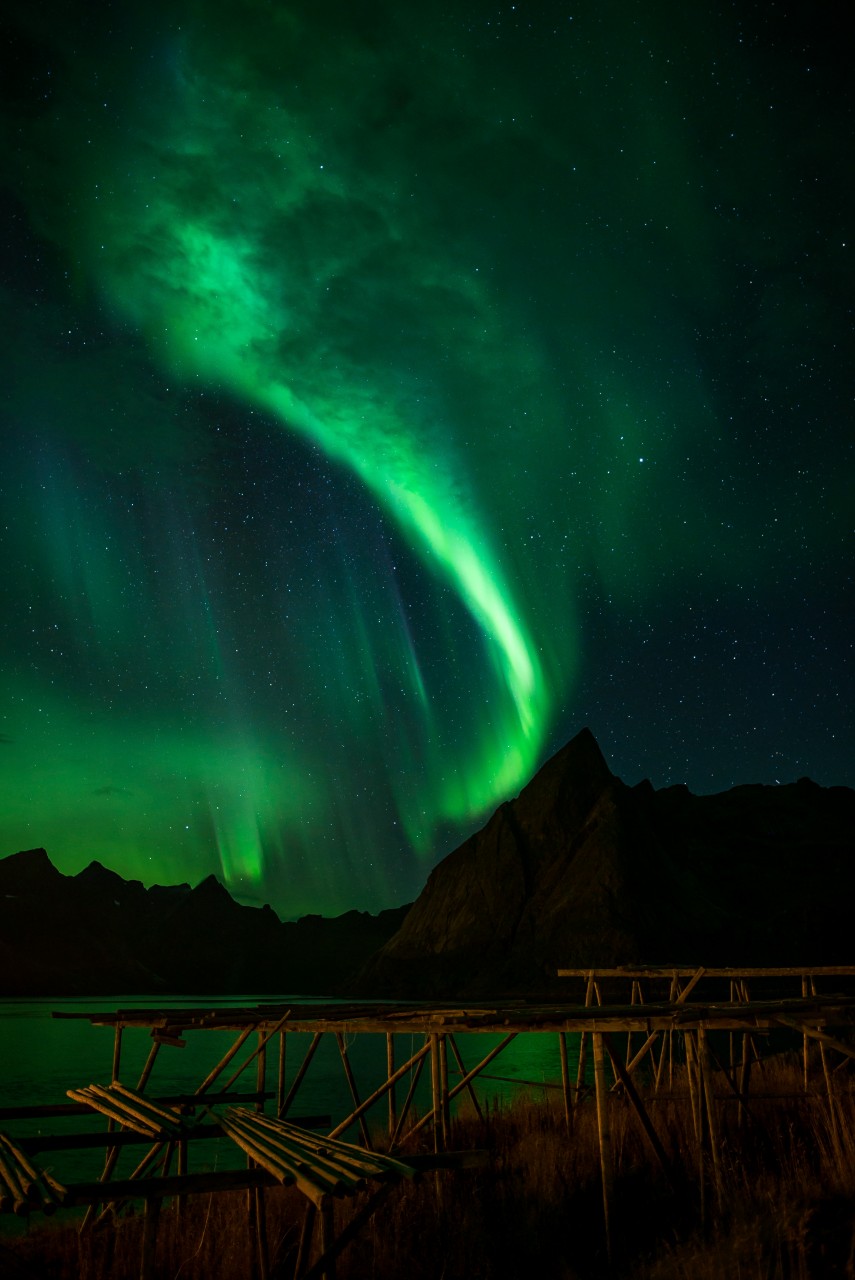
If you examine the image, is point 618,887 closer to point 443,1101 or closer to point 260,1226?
point 443,1101

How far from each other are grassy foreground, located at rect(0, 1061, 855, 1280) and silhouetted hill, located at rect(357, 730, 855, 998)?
102 meters

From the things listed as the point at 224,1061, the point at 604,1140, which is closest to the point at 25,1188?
the point at 604,1140

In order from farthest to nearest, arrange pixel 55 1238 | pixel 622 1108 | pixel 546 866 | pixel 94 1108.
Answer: pixel 546 866 < pixel 622 1108 < pixel 55 1238 < pixel 94 1108

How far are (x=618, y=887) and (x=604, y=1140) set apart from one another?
121027 mm

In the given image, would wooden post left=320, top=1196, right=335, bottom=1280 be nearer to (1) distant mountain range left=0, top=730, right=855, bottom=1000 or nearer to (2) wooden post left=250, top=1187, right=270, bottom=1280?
(2) wooden post left=250, top=1187, right=270, bottom=1280

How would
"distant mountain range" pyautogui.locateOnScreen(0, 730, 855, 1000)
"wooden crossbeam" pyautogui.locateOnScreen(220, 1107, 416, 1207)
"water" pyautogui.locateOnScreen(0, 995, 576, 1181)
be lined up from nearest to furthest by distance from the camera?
1. "wooden crossbeam" pyautogui.locateOnScreen(220, 1107, 416, 1207)
2. "water" pyautogui.locateOnScreen(0, 995, 576, 1181)
3. "distant mountain range" pyautogui.locateOnScreen(0, 730, 855, 1000)

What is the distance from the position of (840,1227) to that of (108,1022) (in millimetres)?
12787

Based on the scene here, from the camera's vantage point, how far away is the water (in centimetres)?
2922

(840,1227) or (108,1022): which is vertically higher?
(108,1022)

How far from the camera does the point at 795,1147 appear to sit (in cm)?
1327

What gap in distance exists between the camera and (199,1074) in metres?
59.1

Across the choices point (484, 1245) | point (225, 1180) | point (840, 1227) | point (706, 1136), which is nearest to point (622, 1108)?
point (706, 1136)

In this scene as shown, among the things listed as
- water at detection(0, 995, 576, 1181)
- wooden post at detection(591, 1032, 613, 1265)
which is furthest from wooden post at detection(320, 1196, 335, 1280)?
water at detection(0, 995, 576, 1181)

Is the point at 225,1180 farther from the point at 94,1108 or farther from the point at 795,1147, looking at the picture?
the point at 795,1147
